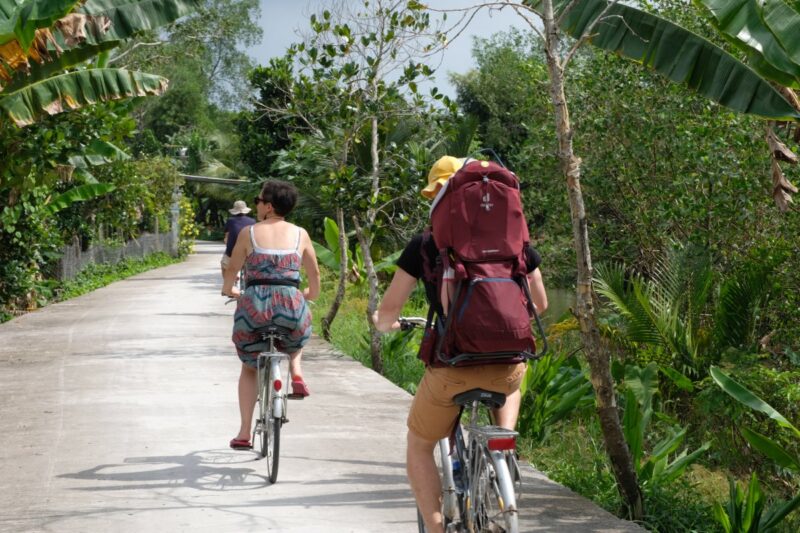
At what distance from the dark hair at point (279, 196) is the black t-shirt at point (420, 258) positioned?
3.22m

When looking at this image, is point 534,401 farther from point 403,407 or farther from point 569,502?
point 569,502

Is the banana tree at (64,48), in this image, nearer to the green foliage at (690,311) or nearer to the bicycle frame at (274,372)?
the bicycle frame at (274,372)

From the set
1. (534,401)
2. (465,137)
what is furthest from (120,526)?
(465,137)

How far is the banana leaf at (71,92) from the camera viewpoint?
14992 mm

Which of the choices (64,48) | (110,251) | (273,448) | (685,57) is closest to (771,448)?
(273,448)

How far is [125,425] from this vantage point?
31.3 ft

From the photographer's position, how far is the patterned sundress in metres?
7.64

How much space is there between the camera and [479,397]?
4.62m

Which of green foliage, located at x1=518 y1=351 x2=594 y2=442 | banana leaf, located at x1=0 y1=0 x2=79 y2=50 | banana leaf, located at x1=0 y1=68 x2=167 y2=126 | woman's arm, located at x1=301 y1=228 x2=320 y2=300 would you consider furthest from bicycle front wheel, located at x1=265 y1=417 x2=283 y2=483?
banana leaf, located at x1=0 y1=68 x2=167 y2=126

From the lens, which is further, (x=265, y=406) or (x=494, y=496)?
(x=265, y=406)

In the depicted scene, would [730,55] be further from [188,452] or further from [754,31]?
[188,452]

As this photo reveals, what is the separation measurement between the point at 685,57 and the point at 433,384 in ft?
18.0

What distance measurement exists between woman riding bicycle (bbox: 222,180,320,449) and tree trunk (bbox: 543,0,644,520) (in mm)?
1871

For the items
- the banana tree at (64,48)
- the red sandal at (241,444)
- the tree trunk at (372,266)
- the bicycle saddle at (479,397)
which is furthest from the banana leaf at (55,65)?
the bicycle saddle at (479,397)
